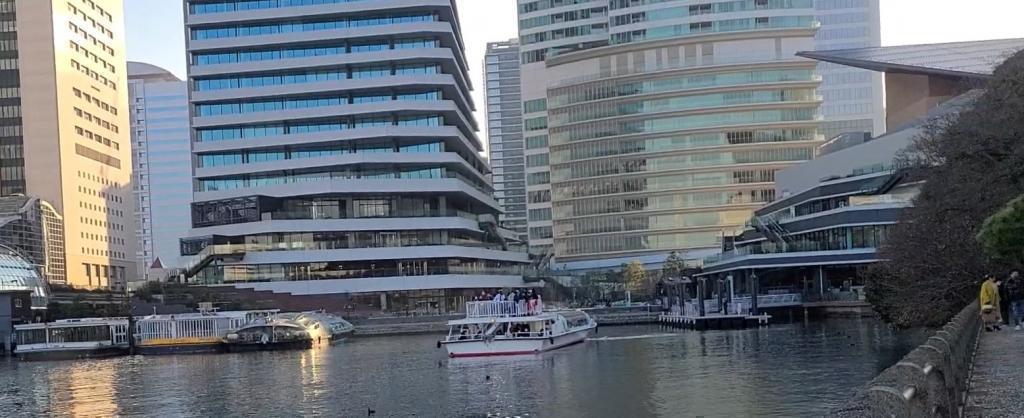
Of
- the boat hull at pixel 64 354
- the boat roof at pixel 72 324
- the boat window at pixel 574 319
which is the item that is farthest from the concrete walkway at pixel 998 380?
the boat roof at pixel 72 324

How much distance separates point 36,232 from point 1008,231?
119206 mm

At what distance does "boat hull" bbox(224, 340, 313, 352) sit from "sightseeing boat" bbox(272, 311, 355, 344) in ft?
4.13

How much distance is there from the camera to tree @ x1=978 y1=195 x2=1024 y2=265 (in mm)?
28219

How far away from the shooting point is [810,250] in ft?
324

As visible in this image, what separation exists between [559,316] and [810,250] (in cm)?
4181

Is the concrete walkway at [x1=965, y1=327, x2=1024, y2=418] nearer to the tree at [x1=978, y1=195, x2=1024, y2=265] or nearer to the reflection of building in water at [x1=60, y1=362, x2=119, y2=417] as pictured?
the tree at [x1=978, y1=195, x2=1024, y2=265]

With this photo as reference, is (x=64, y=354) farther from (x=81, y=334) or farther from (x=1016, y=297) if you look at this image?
(x=1016, y=297)

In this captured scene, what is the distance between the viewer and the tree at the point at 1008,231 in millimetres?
28219

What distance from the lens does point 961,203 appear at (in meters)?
41.7

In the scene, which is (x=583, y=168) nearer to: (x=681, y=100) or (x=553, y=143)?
Answer: (x=553, y=143)

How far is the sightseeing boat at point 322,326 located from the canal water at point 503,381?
11.2 meters

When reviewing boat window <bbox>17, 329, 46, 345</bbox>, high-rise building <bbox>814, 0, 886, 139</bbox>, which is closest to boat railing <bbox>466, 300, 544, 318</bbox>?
boat window <bbox>17, 329, 46, 345</bbox>

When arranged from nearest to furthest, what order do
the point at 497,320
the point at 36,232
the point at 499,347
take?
the point at 499,347
the point at 497,320
the point at 36,232

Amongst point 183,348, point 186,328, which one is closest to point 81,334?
point 186,328
